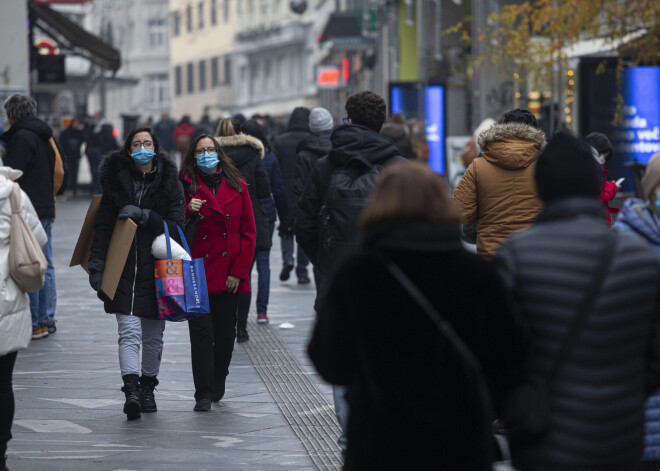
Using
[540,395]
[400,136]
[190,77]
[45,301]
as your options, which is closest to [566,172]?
[540,395]

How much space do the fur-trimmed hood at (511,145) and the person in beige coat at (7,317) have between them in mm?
2616

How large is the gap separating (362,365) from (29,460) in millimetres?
3438

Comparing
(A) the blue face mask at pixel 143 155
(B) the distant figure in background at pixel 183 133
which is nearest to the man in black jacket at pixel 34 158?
(A) the blue face mask at pixel 143 155

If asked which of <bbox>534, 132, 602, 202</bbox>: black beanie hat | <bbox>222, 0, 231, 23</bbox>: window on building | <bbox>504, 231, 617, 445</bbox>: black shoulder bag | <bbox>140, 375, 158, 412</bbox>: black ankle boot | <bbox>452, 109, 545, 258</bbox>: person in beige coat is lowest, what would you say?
<bbox>140, 375, 158, 412</bbox>: black ankle boot

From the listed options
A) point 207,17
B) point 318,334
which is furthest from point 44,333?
point 207,17

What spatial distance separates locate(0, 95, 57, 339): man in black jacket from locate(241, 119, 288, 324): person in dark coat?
1.86m

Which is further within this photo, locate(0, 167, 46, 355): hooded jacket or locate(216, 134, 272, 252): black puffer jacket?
locate(216, 134, 272, 252): black puffer jacket

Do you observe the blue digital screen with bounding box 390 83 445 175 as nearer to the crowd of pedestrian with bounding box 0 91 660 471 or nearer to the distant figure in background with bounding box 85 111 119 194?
the distant figure in background with bounding box 85 111 119 194

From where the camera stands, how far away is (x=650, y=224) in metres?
4.73

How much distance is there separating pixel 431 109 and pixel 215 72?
203 feet

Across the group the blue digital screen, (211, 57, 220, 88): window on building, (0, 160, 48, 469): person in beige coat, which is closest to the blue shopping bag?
(0, 160, 48, 469): person in beige coat

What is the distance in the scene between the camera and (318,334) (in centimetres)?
395

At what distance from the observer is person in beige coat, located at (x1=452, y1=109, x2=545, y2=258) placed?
7289 millimetres

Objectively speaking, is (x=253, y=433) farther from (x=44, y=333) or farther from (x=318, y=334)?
(x=44, y=333)
